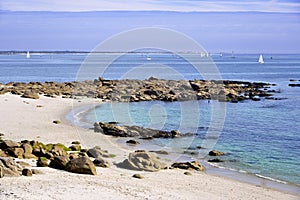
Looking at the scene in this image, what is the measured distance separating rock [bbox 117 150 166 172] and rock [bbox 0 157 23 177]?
622 cm

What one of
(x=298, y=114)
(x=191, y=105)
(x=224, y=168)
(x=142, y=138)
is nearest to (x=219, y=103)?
(x=191, y=105)

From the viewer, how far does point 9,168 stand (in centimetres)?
1891

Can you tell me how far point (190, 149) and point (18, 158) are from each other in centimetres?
1245

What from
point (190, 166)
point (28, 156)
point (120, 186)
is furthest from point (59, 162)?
point (190, 166)

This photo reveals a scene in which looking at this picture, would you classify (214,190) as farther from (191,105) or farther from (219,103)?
(219,103)

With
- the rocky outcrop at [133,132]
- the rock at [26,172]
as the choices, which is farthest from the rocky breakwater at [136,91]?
the rock at [26,172]

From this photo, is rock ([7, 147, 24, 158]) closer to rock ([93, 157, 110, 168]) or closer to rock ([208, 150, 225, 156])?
rock ([93, 157, 110, 168])

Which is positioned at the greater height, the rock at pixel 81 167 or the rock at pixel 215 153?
the rock at pixel 81 167

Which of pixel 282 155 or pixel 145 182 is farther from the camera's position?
pixel 282 155

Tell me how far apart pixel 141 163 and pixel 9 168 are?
7227 mm

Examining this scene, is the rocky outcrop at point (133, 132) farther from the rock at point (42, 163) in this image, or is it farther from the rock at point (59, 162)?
the rock at point (59, 162)

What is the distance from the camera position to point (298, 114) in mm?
52469

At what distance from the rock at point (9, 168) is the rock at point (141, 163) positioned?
20.4ft

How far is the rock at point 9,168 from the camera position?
1869 centimetres
